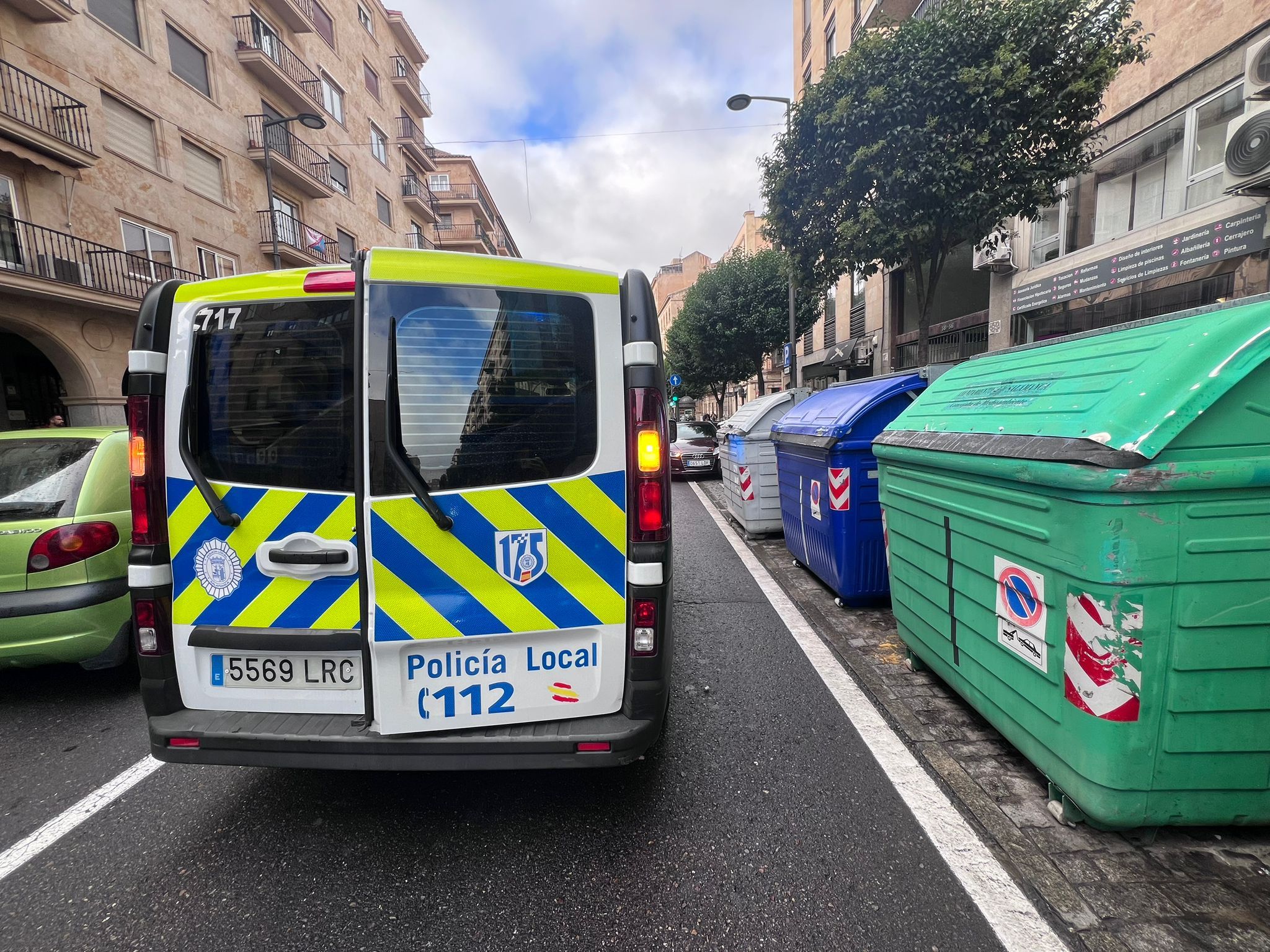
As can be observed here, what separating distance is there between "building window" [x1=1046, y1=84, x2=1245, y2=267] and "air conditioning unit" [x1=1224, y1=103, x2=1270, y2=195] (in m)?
0.91

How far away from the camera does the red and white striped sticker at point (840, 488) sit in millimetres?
4457

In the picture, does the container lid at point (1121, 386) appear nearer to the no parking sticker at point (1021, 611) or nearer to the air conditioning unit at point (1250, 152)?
the no parking sticker at point (1021, 611)

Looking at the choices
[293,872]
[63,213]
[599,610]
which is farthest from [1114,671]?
[63,213]

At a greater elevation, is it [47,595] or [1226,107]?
[1226,107]

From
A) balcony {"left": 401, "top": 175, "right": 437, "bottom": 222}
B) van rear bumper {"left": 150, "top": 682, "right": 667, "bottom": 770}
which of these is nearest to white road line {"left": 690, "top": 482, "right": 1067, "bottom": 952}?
van rear bumper {"left": 150, "top": 682, "right": 667, "bottom": 770}

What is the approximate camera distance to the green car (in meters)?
3.16

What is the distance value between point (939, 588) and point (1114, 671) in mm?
1006

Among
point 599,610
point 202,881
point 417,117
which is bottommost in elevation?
point 202,881

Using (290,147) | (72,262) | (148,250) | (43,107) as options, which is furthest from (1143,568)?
(290,147)

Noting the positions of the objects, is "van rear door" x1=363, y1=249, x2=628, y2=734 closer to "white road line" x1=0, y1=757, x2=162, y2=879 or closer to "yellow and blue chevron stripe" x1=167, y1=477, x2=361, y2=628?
"yellow and blue chevron stripe" x1=167, y1=477, x2=361, y2=628

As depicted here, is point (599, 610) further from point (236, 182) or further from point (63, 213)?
point (236, 182)

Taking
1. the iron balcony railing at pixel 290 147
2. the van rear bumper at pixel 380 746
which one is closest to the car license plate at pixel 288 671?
the van rear bumper at pixel 380 746

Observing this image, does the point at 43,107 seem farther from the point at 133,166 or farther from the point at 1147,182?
the point at 1147,182

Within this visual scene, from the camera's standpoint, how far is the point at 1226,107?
830 cm
